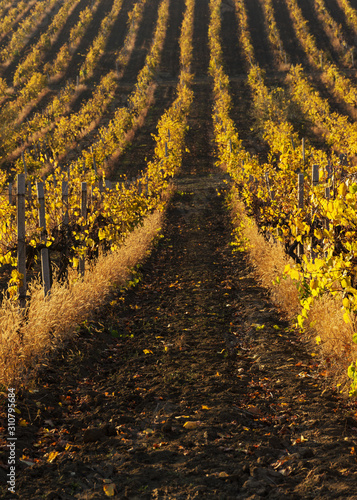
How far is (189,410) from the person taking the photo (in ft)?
12.4

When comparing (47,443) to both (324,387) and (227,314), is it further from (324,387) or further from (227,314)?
(227,314)

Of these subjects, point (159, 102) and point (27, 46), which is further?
point (27, 46)

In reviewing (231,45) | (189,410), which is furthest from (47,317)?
(231,45)

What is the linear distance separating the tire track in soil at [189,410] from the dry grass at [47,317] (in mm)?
219

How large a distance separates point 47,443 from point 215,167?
20372mm

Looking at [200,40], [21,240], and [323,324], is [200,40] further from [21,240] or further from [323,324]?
[323,324]

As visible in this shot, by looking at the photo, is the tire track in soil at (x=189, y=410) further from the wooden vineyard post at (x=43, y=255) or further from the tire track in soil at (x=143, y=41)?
the tire track in soil at (x=143, y=41)

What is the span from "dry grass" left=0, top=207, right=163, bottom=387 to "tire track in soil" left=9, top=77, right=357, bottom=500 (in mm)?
219

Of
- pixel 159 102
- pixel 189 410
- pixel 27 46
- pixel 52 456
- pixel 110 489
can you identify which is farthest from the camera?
pixel 27 46

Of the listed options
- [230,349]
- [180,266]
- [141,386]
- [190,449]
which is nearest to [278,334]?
[230,349]

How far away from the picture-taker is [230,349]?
5.28 m

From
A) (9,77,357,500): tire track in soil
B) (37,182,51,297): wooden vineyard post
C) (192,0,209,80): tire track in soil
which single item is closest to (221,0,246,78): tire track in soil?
(192,0,209,80): tire track in soil

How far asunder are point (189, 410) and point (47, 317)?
6.98 feet

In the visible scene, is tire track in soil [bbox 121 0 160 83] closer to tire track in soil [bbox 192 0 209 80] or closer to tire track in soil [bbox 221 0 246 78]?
tire track in soil [bbox 192 0 209 80]
